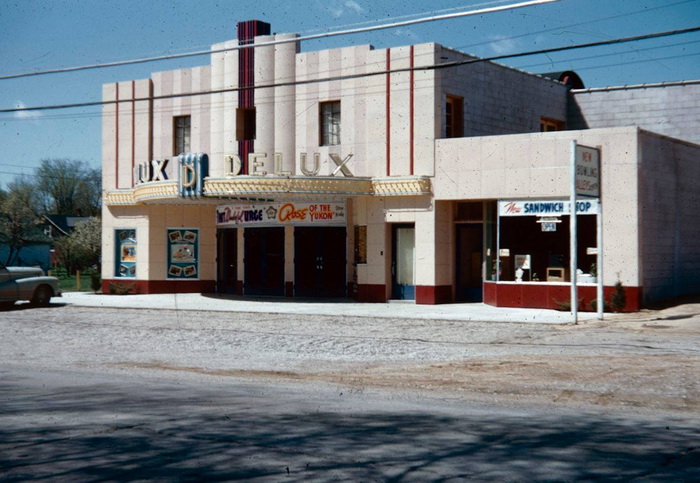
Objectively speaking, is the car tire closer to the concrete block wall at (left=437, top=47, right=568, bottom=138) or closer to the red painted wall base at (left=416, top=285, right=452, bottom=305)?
the red painted wall base at (left=416, top=285, right=452, bottom=305)

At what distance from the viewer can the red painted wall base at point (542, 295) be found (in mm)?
22703

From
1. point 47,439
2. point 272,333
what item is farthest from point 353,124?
point 47,439

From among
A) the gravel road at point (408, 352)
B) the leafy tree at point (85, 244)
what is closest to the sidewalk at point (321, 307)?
the gravel road at point (408, 352)

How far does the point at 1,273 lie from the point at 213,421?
794 inches

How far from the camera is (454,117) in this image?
91.2 feet

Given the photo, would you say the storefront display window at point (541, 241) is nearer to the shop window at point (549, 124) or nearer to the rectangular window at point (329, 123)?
the rectangular window at point (329, 123)

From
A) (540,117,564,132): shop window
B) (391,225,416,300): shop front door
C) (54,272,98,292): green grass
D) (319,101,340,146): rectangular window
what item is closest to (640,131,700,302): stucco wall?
(391,225,416,300): shop front door

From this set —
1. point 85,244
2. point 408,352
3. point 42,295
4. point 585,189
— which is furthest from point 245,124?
point 85,244

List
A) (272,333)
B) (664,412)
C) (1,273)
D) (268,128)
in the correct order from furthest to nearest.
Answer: (268,128), (1,273), (272,333), (664,412)

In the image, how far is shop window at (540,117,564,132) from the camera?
1315 inches

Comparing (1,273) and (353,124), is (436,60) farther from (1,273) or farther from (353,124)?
(1,273)

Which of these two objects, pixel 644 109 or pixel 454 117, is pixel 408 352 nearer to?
pixel 454 117

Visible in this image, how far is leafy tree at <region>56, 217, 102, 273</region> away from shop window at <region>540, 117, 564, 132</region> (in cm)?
3835

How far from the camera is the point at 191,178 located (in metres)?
27.3
